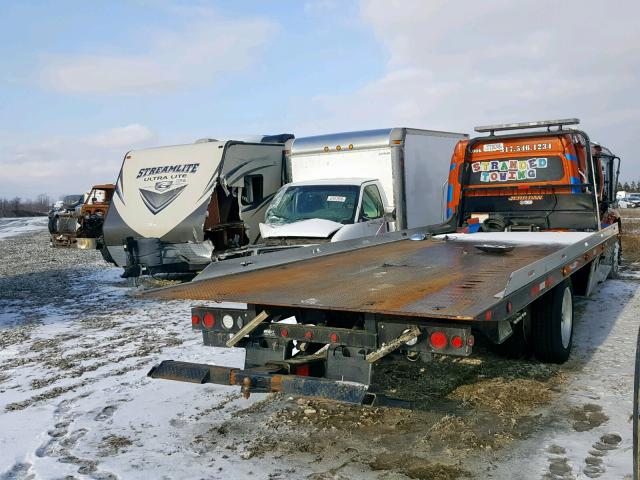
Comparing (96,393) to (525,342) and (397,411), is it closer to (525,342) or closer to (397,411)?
(397,411)

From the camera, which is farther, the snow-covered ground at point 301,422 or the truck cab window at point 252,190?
the truck cab window at point 252,190

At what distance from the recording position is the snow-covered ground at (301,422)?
4.22m

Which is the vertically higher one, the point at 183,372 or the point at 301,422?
the point at 183,372

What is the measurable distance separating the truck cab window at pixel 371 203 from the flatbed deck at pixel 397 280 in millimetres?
2682

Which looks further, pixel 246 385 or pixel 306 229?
pixel 306 229

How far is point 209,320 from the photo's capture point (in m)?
4.99

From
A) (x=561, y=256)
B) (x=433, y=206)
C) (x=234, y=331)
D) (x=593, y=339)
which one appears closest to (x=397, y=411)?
(x=234, y=331)

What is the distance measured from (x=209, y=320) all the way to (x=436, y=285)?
1.85 meters

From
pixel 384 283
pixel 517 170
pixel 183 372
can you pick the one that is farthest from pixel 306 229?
pixel 183 372

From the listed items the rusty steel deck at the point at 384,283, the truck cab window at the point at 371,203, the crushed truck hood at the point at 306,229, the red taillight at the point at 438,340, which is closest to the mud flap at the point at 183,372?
the rusty steel deck at the point at 384,283

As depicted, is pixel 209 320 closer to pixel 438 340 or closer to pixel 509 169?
Result: pixel 438 340

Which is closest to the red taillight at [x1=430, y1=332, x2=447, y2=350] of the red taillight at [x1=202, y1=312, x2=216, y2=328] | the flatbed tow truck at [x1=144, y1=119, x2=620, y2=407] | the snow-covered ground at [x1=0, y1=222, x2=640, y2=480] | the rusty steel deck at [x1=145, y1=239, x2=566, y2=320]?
the flatbed tow truck at [x1=144, y1=119, x2=620, y2=407]

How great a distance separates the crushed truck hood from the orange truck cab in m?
2.00

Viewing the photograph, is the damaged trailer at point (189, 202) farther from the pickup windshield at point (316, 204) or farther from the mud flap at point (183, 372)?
the mud flap at point (183, 372)
